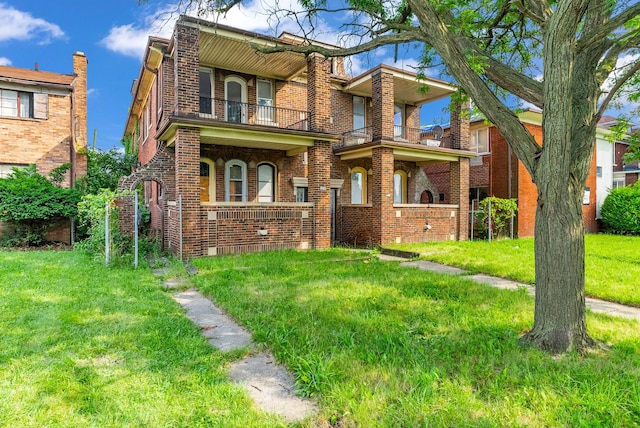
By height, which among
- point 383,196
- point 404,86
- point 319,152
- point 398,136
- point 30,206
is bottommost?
point 30,206

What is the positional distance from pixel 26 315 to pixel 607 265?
12.6 meters

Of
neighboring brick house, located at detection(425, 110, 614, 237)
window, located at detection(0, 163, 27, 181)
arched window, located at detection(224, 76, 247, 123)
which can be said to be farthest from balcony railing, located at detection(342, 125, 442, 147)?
window, located at detection(0, 163, 27, 181)

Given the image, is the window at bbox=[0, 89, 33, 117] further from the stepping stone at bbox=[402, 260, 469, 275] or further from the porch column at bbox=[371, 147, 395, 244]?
the stepping stone at bbox=[402, 260, 469, 275]

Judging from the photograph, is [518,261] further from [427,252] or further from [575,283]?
[575,283]

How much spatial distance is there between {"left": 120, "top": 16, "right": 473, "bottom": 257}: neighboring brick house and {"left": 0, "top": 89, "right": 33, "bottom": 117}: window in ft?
14.5

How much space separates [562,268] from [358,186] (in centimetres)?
1324

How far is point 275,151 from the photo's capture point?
14.6m

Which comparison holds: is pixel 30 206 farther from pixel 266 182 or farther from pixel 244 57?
pixel 244 57

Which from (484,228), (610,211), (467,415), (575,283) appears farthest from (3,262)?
(610,211)

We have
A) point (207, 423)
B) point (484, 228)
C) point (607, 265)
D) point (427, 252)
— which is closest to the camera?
point (207, 423)

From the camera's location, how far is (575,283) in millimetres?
3830

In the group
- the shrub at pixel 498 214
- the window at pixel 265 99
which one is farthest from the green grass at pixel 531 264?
the window at pixel 265 99

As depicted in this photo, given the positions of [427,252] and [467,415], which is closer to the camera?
[467,415]

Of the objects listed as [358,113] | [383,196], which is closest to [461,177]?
[383,196]
